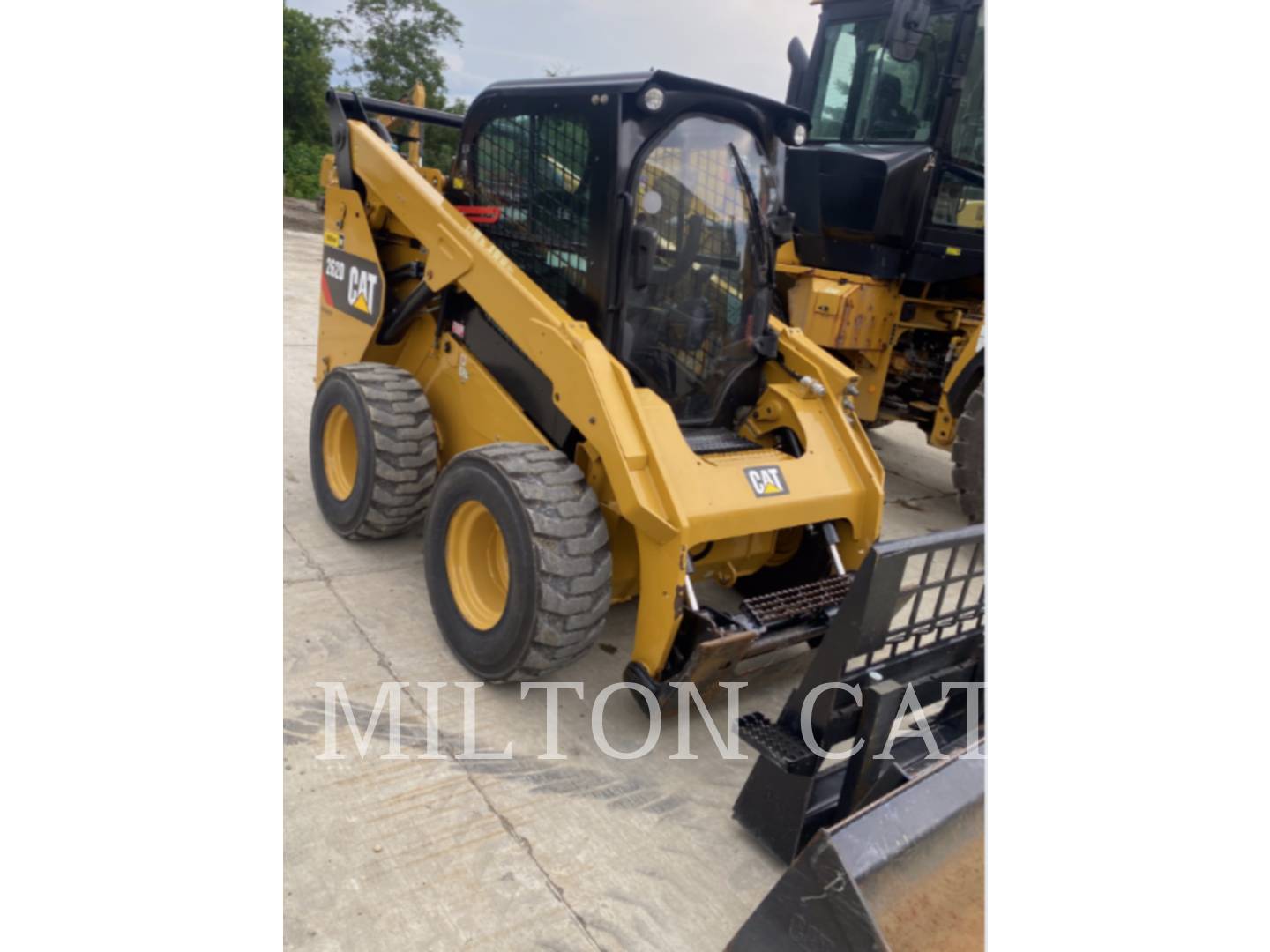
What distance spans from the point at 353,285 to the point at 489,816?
9.73 feet

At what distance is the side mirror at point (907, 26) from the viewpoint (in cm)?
432

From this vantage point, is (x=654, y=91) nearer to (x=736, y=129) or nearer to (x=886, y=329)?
(x=736, y=129)

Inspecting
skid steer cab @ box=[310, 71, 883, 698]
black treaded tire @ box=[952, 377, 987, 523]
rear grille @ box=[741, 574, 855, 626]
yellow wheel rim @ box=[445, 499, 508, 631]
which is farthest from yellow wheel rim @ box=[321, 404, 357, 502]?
black treaded tire @ box=[952, 377, 987, 523]

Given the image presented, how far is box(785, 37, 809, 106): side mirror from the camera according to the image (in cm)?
630

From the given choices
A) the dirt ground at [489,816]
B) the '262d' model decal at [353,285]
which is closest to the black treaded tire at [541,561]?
the dirt ground at [489,816]

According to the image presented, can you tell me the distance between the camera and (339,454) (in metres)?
4.28

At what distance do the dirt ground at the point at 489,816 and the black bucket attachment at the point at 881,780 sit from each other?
0.98 feet

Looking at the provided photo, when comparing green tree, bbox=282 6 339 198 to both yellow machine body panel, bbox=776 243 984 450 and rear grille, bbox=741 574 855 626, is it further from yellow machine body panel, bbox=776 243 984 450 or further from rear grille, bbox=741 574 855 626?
yellow machine body panel, bbox=776 243 984 450

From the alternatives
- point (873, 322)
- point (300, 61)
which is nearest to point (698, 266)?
point (300, 61)

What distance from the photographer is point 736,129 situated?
3.40 meters

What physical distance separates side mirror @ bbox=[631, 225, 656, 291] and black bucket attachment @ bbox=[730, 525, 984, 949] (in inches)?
57.7

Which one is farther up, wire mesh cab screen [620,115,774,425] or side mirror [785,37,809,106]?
side mirror [785,37,809,106]

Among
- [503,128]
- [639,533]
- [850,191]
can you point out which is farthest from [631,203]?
[850,191]

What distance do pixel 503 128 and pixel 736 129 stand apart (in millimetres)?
1001
